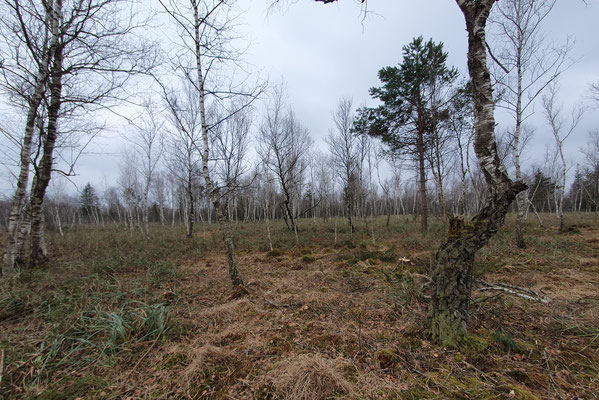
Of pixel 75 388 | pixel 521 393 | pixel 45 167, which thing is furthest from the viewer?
pixel 45 167

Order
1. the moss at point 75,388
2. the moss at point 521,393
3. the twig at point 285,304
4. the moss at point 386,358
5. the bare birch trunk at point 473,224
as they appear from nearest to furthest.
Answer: the moss at point 521,393, the moss at point 75,388, the moss at point 386,358, the bare birch trunk at point 473,224, the twig at point 285,304

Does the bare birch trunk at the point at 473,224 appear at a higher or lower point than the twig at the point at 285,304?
higher

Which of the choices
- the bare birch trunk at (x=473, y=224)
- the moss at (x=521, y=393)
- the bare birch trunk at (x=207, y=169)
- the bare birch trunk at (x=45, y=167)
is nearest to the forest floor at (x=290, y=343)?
the moss at (x=521, y=393)

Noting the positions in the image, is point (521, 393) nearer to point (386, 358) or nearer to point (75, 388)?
point (386, 358)

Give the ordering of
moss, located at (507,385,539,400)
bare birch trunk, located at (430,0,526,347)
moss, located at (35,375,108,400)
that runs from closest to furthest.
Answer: moss, located at (507,385,539,400) → moss, located at (35,375,108,400) → bare birch trunk, located at (430,0,526,347)

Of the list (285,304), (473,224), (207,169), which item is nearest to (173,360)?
(285,304)

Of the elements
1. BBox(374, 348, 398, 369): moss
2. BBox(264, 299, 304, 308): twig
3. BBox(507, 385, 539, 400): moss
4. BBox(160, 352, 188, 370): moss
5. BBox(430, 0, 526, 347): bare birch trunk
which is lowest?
BBox(264, 299, 304, 308): twig

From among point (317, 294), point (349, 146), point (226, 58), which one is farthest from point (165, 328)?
point (349, 146)

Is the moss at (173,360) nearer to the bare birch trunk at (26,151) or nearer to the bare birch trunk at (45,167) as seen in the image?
the bare birch trunk at (26,151)

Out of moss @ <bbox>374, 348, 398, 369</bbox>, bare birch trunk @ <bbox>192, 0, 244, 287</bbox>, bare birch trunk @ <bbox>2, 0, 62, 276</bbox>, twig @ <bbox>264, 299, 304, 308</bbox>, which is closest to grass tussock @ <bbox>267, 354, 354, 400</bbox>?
moss @ <bbox>374, 348, 398, 369</bbox>

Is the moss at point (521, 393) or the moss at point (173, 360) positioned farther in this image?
the moss at point (173, 360)

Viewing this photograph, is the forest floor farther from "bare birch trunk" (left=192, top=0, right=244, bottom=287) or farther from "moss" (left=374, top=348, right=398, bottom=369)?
"bare birch trunk" (left=192, top=0, right=244, bottom=287)

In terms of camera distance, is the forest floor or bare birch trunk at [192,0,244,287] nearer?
the forest floor

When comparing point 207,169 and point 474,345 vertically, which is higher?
point 207,169
